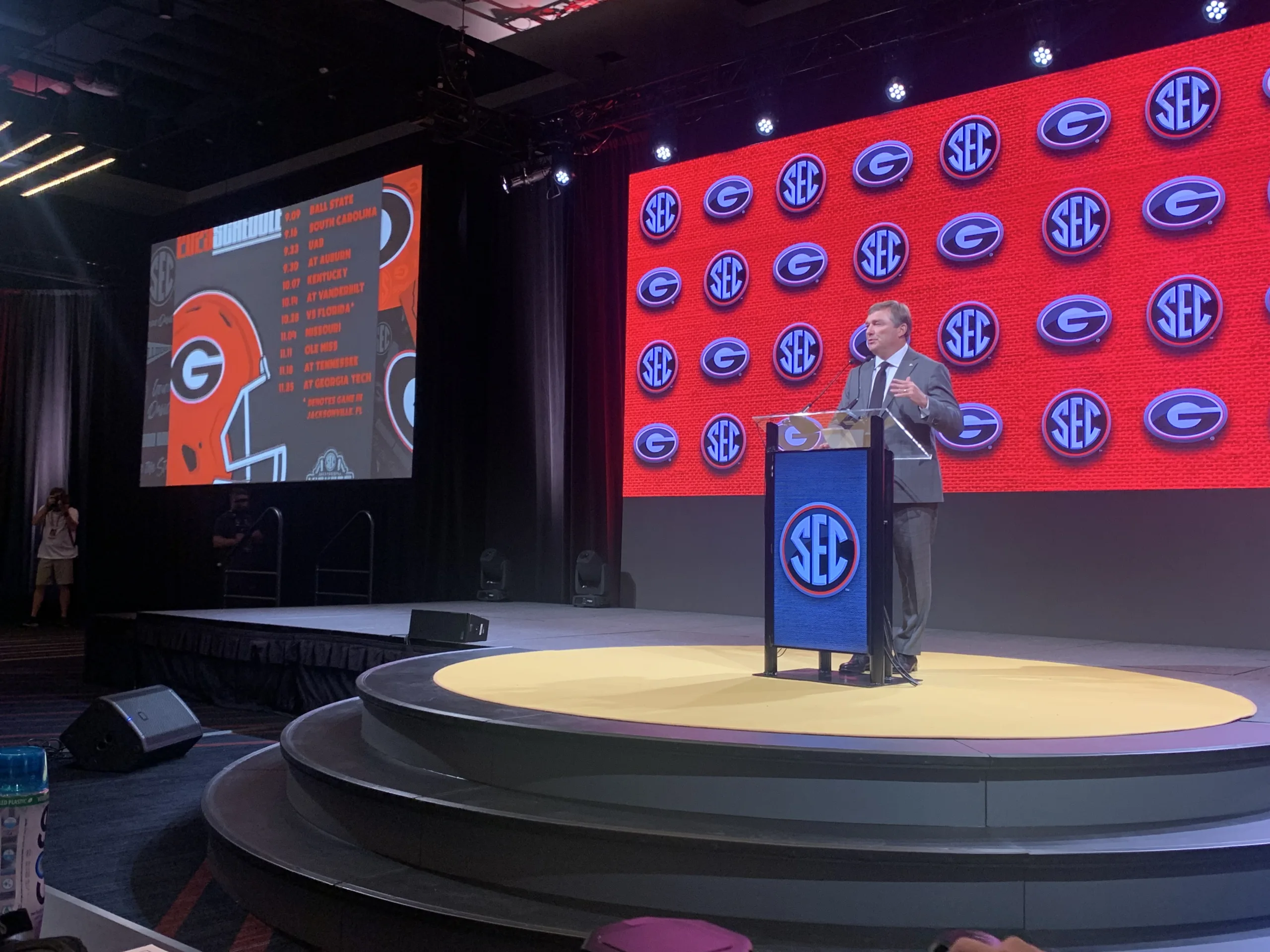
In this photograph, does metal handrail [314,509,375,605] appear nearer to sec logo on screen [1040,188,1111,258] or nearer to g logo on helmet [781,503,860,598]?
sec logo on screen [1040,188,1111,258]

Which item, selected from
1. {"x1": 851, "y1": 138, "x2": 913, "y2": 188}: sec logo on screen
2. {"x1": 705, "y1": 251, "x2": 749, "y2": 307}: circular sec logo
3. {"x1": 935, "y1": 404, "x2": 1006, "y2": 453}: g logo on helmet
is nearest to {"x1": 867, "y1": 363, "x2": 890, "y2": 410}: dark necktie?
{"x1": 935, "y1": 404, "x2": 1006, "y2": 453}: g logo on helmet

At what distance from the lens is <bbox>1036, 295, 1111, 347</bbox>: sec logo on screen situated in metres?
5.96

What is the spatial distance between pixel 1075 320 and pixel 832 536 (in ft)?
10.7

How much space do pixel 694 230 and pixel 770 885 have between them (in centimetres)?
607

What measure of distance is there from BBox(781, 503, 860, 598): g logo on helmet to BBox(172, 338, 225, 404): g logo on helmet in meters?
7.67

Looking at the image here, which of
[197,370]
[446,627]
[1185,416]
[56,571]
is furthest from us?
[56,571]

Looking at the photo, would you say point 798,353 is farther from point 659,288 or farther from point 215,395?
point 215,395

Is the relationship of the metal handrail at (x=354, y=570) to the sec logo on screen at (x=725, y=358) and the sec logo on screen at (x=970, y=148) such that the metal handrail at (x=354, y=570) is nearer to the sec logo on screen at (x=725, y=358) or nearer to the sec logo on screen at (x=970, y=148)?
the sec logo on screen at (x=725, y=358)

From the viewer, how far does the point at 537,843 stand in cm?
247

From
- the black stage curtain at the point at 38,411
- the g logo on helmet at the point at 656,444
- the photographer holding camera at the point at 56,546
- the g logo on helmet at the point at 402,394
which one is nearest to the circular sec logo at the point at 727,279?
the g logo on helmet at the point at 656,444

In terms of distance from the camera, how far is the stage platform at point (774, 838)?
222 cm

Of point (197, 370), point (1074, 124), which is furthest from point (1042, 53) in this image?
point (197, 370)

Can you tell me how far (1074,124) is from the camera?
608cm

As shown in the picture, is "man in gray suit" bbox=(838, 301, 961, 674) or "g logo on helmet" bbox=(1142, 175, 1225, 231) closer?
"man in gray suit" bbox=(838, 301, 961, 674)
